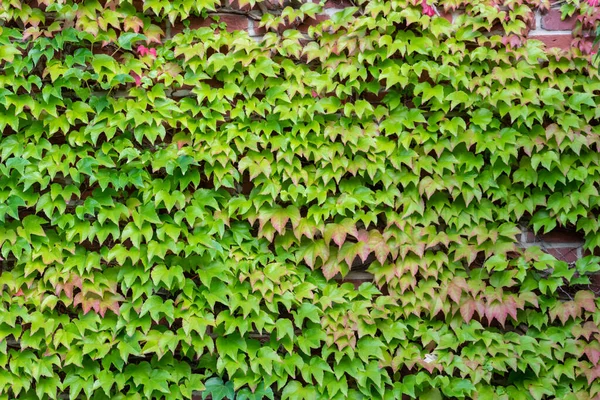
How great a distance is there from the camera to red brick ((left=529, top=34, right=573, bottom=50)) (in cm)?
290

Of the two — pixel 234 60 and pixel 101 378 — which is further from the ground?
pixel 234 60

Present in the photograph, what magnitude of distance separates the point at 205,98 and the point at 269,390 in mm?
1384

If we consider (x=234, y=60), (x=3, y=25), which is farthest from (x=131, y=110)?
(x=3, y=25)

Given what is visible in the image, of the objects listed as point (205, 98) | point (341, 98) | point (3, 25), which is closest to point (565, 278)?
point (341, 98)

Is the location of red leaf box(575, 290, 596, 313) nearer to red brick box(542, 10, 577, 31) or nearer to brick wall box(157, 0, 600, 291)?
brick wall box(157, 0, 600, 291)

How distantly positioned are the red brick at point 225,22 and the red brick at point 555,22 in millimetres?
1440

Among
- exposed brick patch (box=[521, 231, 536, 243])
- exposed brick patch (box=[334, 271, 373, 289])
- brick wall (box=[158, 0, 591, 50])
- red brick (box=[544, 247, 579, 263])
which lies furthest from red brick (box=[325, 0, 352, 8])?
red brick (box=[544, 247, 579, 263])

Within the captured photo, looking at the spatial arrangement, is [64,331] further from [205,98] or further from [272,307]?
[205,98]

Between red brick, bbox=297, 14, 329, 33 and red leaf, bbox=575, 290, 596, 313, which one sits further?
red brick, bbox=297, 14, 329, 33

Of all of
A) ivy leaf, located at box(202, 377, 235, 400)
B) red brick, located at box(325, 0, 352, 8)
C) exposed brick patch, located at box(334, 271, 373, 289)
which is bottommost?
ivy leaf, located at box(202, 377, 235, 400)

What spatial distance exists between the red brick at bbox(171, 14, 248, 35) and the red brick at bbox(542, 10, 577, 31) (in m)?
1.44

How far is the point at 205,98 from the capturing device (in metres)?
2.87

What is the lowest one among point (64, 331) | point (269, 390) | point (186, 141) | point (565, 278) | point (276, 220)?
point (269, 390)

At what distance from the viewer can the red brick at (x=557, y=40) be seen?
2902 millimetres
